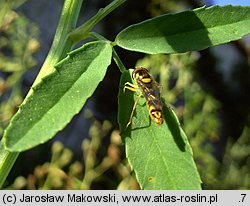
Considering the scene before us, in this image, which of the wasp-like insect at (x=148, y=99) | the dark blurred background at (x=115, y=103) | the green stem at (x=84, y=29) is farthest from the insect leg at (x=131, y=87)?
the dark blurred background at (x=115, y=103)

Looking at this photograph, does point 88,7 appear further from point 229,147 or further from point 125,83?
point 125,83

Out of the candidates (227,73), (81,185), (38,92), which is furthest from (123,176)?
(38,92)

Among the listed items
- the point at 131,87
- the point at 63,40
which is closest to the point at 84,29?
the point at 63,40

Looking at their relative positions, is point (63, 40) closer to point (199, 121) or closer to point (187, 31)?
point (187, 31)

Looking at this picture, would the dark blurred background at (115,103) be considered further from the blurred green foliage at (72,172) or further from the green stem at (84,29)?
the green stem at (84,29)

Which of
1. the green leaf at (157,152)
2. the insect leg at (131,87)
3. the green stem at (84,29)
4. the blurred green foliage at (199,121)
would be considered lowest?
the blurred green foliage at (199,121)
